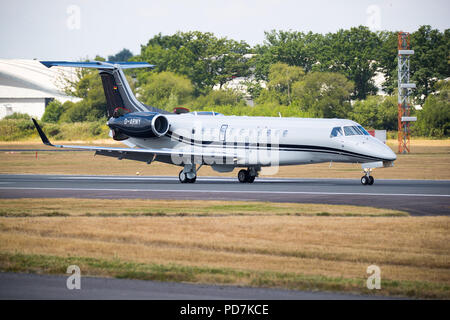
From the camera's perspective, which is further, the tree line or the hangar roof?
the hangar roof

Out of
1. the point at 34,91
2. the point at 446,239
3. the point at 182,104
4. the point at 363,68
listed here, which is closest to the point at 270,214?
the point at 446,239

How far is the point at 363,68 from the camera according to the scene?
3981 inches

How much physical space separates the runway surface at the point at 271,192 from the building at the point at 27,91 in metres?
86.0

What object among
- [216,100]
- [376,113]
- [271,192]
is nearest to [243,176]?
[271,192]

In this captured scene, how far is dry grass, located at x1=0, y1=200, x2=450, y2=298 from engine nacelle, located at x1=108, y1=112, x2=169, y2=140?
15444mm

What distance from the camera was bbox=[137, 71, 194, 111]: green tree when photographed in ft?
273

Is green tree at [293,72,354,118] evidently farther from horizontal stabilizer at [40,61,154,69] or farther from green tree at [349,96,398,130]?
horizontal stabilizer at [40,61,154,69]

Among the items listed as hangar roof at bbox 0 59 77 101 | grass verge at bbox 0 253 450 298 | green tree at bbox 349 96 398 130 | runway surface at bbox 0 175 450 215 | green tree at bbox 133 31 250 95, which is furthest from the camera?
hangar roof at bbox 0 59 77 101

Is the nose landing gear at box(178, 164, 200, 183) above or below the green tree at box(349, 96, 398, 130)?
below

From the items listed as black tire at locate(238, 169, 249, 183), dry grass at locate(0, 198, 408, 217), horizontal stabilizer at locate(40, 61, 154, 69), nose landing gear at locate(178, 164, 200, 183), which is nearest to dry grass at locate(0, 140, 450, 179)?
black tire at locate(238, 169, 249, 183)

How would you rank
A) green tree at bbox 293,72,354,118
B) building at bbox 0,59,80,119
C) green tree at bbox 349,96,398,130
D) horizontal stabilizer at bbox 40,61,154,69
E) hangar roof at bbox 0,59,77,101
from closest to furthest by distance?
horizontal stabilizer at bbox 40,61,154,69 < green tree at bbox 293,72,354,118 < green tree at bbox 349,96,398,130 < building at bbox 0,59,80,119 < hangar roof at bbox 0,59,77,101

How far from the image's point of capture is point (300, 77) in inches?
3644

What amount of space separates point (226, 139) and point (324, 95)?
52.2 m

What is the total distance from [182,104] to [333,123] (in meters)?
51.1
